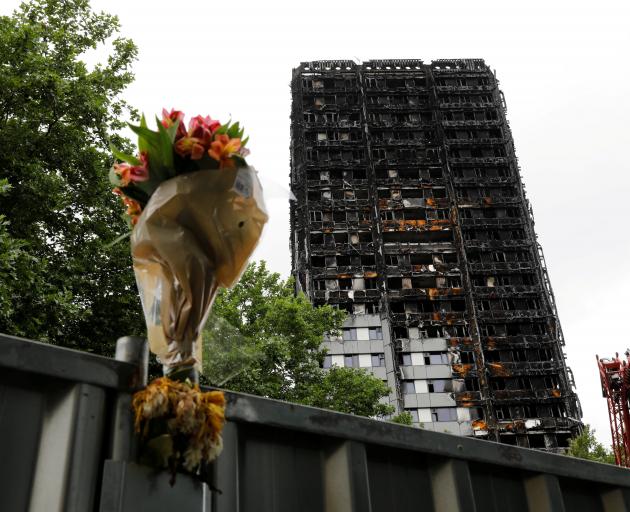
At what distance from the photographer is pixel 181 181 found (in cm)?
273

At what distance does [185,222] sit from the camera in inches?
109

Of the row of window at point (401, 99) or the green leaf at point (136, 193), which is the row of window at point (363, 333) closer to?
the row of window at point (401, 99)

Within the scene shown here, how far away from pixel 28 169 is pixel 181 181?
990 centimetres

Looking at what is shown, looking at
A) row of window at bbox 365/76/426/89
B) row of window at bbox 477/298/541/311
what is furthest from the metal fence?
row of window at bbox 365/76/426/89

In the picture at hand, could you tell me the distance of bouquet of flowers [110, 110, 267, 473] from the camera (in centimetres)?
272

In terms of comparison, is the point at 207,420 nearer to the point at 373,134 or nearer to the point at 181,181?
the point at 181,181

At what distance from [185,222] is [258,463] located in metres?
1.22

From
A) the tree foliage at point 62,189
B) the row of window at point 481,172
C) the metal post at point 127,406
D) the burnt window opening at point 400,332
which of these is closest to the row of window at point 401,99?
the row of window at point 481,172

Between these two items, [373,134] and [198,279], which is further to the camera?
[373,134]

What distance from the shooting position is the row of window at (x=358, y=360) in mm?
53219

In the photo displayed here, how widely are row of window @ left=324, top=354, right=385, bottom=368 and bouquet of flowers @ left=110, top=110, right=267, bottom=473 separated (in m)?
51.1

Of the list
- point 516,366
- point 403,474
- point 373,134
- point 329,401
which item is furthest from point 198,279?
point 373,134

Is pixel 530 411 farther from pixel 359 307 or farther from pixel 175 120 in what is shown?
pixel 175 120

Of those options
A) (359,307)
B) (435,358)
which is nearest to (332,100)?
(359,307)
